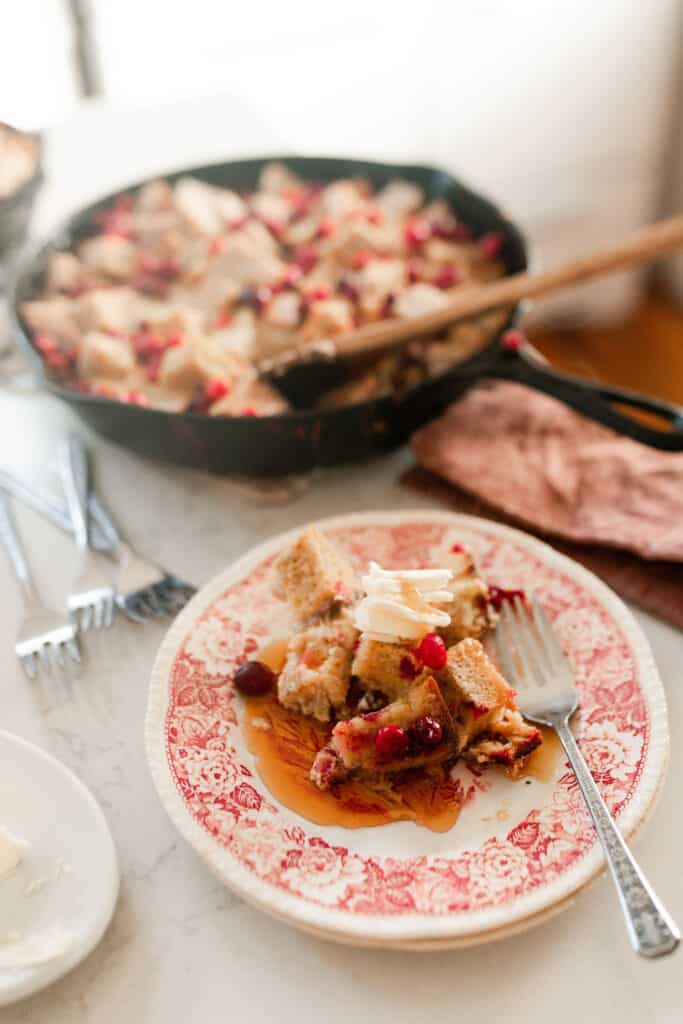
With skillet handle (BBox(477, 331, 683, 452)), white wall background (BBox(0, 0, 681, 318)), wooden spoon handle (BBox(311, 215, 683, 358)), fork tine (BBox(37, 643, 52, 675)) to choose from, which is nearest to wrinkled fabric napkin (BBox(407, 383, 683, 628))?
skillet handle (BBox(477, 331, 683, 452))

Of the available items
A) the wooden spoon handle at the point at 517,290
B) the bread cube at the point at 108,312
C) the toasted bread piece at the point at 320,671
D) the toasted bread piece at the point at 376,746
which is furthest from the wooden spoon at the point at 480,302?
the toasted bread piece at the point at 376,746

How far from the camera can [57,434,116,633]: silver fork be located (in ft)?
4.17

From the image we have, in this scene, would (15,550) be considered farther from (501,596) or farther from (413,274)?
(413,274)

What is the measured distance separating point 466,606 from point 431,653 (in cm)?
13

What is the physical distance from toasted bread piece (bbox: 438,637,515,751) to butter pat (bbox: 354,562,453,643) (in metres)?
0.04

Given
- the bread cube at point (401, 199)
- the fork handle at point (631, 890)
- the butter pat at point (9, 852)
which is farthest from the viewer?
the bread cube at point (401, 199)

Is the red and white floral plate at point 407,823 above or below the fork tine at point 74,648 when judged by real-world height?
above

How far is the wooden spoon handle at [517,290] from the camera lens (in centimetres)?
147

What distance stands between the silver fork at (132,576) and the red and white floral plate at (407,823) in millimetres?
123

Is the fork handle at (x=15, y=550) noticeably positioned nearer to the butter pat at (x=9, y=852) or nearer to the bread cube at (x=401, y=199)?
the butter pat at (x=9, y=852)

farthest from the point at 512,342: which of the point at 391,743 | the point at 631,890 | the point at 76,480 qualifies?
the point at 631,890

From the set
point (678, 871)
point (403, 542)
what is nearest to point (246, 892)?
point (678, 871)

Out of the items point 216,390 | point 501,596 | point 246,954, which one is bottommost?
point 246,954

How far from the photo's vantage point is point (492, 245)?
177cm
